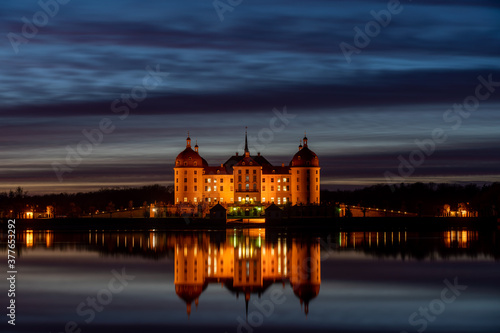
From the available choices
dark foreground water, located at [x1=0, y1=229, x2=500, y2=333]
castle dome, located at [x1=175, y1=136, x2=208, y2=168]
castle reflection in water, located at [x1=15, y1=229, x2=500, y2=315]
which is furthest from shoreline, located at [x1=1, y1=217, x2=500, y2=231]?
dark foreground water, located at [x1=0, y1=229, x2=500, y2=333]

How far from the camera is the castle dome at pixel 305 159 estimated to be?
104 m

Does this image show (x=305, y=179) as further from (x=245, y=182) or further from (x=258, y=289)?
(x=258, y=289)

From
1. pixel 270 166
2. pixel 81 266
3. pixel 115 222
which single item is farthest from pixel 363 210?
pixel 81 266

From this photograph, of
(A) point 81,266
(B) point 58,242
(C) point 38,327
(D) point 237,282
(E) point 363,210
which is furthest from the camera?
(E) point 363,210

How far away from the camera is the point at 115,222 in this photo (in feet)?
290

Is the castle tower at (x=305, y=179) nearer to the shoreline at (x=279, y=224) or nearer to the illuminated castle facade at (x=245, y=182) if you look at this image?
the illuminated castle facade at (x=245, y=182)

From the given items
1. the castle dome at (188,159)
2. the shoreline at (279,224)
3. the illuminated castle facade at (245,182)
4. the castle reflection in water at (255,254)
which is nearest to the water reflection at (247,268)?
the castle reflection in water at (255,254)

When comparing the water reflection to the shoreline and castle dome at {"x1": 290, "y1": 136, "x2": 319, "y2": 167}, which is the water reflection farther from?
castle dome at {"x1": 290, "y1": 136, "x2": 319, "y2": 167}

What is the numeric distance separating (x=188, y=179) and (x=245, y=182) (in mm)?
6866

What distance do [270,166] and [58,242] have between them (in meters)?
52.6

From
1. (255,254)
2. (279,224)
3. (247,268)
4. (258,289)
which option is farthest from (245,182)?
(258,289)

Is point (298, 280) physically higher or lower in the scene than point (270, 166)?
lower

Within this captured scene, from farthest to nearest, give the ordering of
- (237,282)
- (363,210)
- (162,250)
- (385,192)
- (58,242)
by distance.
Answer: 1. (385,192)
2. (363,210)
3. (58,242)
4. (162,250)
5. (237,282)

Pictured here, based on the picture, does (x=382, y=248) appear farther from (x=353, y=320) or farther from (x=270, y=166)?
(x=270, y=166)
